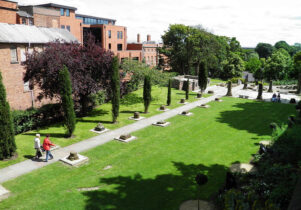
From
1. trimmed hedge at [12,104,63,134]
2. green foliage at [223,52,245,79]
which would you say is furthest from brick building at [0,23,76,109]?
green foliage at [223,52,245,79]

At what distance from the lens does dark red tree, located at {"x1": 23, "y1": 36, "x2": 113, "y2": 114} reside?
22031mm

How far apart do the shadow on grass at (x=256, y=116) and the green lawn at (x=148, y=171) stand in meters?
0.31

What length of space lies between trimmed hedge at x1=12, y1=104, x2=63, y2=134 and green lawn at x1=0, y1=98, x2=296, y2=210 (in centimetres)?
797

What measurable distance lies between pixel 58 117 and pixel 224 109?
2133cm

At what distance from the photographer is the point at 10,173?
14.7 meters

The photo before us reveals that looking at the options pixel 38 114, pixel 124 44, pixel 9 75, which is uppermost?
pixel 124 44

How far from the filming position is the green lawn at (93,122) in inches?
726

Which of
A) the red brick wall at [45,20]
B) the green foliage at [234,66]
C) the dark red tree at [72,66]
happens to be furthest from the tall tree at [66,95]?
the green foliage at [234,66]

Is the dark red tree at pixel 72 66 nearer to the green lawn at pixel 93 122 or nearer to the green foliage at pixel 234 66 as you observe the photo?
the green lawn at pixel 93 122

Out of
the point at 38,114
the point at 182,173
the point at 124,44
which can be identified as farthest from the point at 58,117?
the point at 124,44

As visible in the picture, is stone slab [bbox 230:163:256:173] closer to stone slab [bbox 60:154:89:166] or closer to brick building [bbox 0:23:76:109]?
stone slab [bbox 60:154:89:166]

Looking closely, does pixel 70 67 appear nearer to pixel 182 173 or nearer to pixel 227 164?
pixel 182 173

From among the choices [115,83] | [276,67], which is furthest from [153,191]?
[276,67]

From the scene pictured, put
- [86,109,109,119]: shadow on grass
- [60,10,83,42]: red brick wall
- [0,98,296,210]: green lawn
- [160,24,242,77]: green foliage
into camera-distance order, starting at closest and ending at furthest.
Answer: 1. [0,98,296,210]: green lawn
2. [86,109,109,119]: shadow on grass
3. [60,10,83,42]: red brick wall
4. [160,24,242,77]: green foliage
